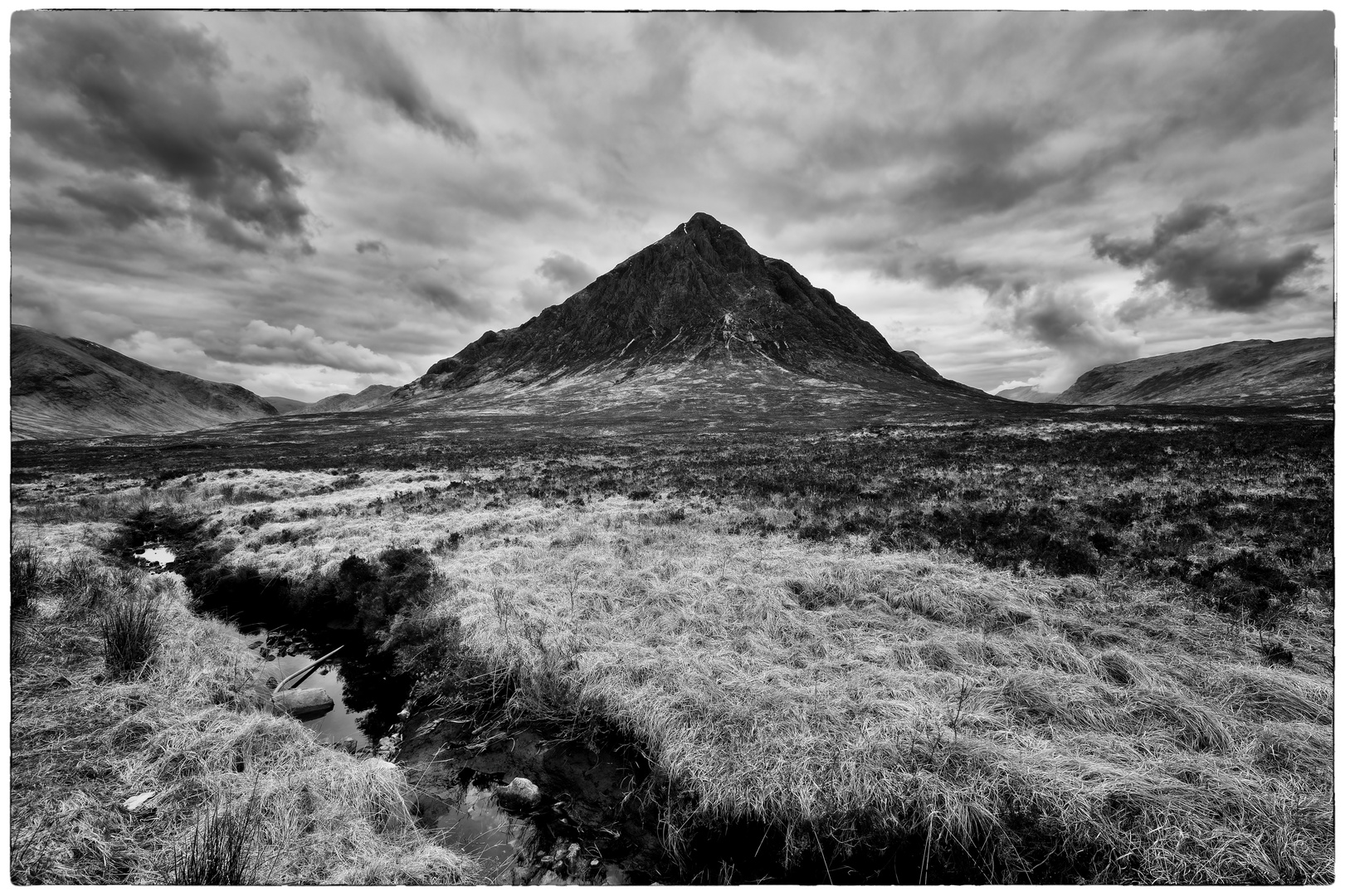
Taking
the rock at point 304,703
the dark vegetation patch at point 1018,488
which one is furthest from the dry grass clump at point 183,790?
the dark vegetation patch at point 1018,488

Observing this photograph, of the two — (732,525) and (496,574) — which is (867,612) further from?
(496,574)

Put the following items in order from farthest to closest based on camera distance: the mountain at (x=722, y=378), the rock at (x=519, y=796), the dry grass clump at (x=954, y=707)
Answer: the mountain at (x=722, y=378) → the rock at (x=519, y=796) → the dry grass clump at (x=954, y=707)

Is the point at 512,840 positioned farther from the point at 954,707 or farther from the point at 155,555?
the point at 155,555

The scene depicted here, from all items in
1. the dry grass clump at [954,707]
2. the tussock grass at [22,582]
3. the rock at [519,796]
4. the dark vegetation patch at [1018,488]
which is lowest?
the rock at [519,796]

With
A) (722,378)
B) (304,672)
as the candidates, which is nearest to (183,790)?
(304,672)

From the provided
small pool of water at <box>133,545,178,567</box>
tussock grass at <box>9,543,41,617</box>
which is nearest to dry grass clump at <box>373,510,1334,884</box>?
tussock grass at <box>9,543,41,617</box>

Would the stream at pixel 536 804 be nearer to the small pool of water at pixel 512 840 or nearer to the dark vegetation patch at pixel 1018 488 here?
the small pool of water at pixel 512 840

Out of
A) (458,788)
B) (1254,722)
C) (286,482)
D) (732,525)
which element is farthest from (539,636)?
(286,482)
